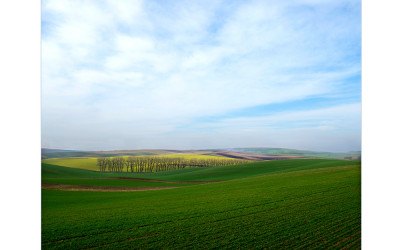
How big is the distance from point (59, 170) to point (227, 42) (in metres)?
17.4

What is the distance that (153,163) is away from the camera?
86.3ft

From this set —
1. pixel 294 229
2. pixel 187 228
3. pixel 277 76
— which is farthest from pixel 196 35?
pixel 294 229

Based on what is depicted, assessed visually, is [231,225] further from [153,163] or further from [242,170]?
[153,163]

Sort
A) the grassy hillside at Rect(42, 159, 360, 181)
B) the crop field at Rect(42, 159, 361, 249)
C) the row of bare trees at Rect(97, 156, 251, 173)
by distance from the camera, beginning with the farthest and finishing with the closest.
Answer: the row of bare trees at Rect(97, 156, 251, 173), the grassy hillside at Rect(42, 159, 360, 181), the crop field at Rect(42, 159, 361, 249)

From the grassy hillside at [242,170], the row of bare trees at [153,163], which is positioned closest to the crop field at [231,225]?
the grassy hillside at [242,170]

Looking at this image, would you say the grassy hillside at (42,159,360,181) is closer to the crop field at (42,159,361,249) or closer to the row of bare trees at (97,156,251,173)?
the row of bare trees at (97,156,251,173)

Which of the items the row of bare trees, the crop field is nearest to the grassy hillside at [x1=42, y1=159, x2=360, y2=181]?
the row of bare trees

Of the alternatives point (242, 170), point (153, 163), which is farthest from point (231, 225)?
point (153, 163)

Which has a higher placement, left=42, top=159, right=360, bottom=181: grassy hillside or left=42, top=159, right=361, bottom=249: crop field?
left=42, top=159, right=361, bottom=249: crop field

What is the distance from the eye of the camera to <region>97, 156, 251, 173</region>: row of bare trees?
2169cm

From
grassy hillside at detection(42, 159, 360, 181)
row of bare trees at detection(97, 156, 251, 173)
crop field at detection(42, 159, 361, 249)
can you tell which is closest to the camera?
crop field at detection(42, 159, 361, 249)

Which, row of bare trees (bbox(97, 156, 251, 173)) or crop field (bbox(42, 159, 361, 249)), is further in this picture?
row of bare trees (bbox(97, 156, 251, 173))
